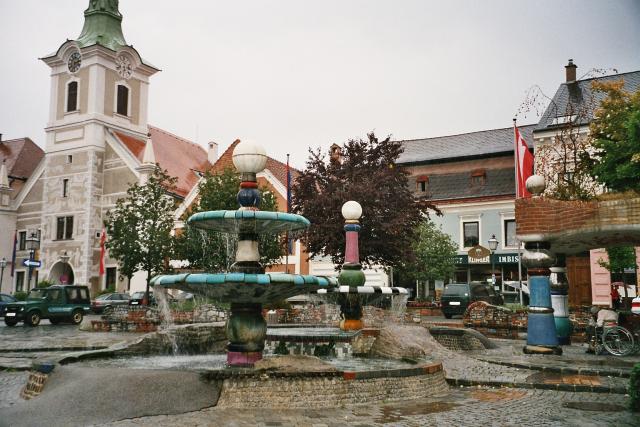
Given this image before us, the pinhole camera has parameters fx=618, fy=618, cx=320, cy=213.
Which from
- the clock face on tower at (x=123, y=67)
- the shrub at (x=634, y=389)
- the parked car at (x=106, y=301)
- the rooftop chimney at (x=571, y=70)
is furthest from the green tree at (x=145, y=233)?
the rooftop chimney at (x=571, y=70)

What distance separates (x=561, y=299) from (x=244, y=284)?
11.9 m

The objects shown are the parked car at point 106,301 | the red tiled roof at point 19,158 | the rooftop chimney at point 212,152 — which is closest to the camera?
the parked car at point 106,301

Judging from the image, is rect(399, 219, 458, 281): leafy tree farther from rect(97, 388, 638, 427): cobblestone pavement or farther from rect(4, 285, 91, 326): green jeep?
rect(97, 388, 638, 427): cobblestone pavement

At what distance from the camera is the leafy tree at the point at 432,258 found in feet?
123

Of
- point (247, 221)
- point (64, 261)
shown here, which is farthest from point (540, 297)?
point (64, 261)

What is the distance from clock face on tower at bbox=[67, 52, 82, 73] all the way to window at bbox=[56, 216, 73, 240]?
1223cm

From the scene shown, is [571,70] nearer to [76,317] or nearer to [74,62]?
[76,317]

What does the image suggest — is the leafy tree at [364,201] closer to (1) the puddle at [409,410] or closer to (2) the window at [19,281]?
(1) the puddle at [409,410]

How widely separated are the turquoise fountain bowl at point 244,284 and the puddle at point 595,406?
12.0 feet

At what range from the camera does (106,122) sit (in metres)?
50.1

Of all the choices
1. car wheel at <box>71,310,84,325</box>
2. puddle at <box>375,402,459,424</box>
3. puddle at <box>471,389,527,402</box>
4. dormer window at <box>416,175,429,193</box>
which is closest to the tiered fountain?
puddle at <box>375,402,459,424</box>

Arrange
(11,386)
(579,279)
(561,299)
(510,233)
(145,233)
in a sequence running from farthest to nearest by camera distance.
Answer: (510,233) < (579,279) < (145,233) < (561,299) < (11,386)

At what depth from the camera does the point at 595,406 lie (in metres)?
8.38

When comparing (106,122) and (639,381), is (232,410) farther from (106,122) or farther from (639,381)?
(106,122)
